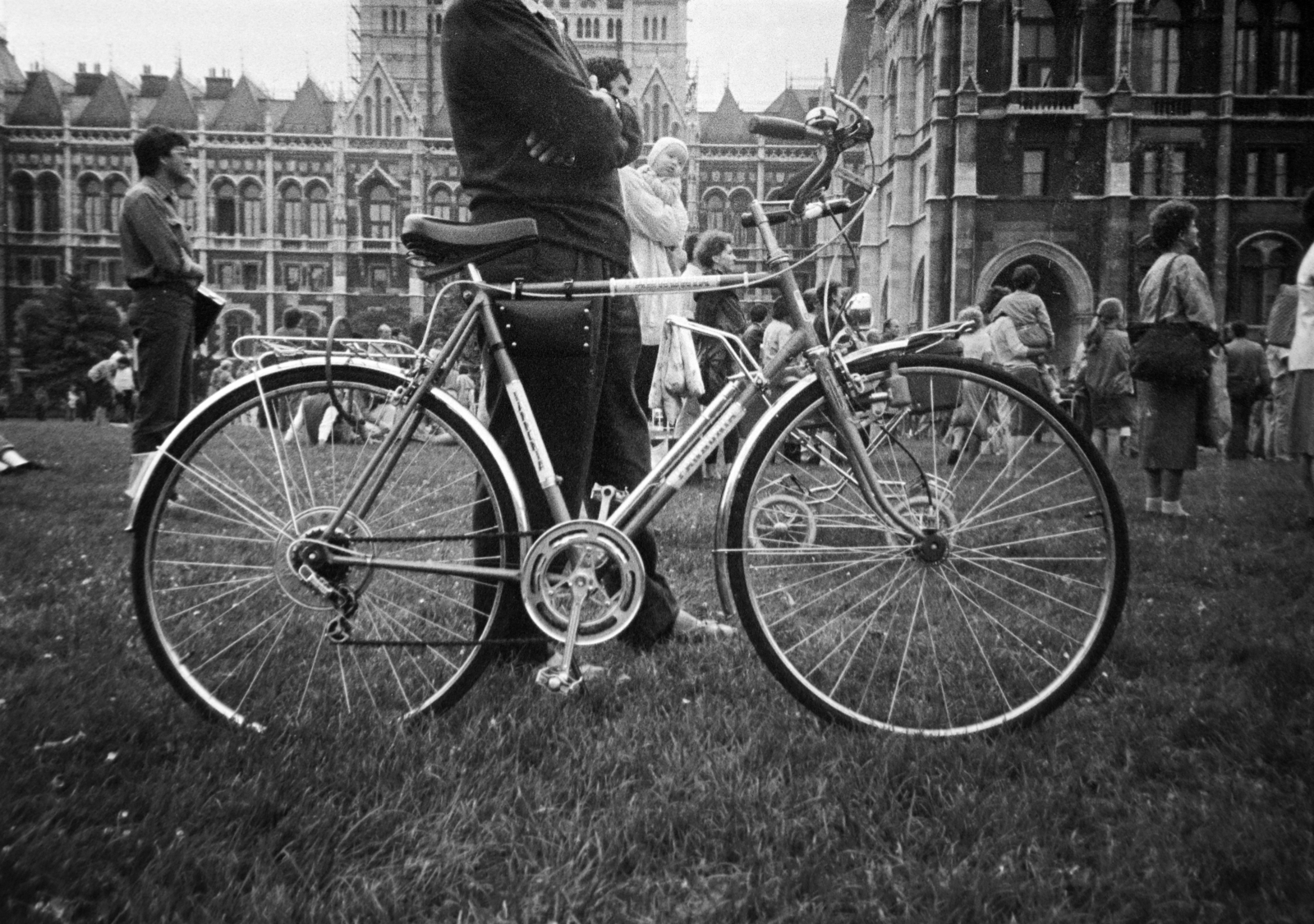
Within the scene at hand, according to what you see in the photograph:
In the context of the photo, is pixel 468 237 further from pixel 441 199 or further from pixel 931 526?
pixel 441 199

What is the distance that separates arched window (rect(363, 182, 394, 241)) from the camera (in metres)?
51.9

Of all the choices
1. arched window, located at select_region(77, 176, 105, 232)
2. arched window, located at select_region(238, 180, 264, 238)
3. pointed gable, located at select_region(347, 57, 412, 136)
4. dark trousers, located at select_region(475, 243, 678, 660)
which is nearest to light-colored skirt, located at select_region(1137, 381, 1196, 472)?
dark trousers, located at select_region(475, 243, 678, 660)

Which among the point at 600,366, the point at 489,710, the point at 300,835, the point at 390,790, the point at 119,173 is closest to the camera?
the point at 300,835

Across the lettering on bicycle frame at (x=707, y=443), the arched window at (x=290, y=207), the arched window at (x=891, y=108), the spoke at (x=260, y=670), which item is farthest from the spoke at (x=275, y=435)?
the arched window at (x=290, y=207)

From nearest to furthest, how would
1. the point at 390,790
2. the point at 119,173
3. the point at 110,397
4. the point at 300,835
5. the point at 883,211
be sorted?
1. the point at 300,835
2. the point at 390,790
3. the point at 110,397
4. the point at 883,211
5. the point at 119,173

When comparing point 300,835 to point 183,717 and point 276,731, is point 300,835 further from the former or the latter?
point 183,717

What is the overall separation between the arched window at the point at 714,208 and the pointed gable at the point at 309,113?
21.5 metres

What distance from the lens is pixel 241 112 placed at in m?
Result: 53.7

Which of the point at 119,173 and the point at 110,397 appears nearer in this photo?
the point at 110,397

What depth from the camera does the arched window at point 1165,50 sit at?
1208 inches

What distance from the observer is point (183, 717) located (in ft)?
8.43

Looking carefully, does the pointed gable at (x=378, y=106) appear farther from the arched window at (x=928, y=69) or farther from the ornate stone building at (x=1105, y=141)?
the ornate stone building at (x=1105, y=141)

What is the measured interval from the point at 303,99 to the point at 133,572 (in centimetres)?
5897

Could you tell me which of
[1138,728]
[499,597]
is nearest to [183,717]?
[499,597]
